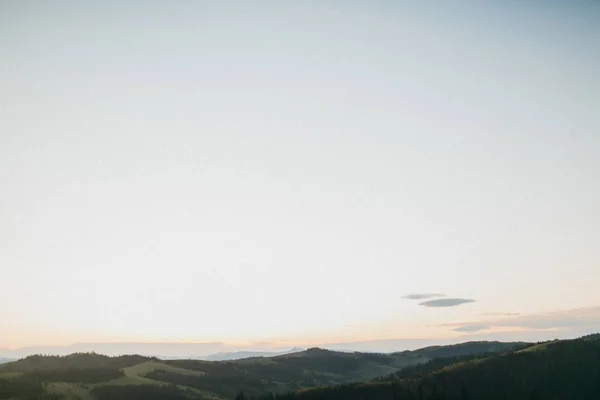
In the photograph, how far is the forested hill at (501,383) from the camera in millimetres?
167750

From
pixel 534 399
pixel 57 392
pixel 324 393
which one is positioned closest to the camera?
pixel 534 399

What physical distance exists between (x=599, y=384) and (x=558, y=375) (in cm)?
1381

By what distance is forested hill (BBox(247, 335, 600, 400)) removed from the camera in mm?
167750

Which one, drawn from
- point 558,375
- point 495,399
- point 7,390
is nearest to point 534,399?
point 495,399

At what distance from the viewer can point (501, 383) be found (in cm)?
17700

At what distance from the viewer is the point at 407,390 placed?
168m

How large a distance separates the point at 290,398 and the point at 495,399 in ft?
227

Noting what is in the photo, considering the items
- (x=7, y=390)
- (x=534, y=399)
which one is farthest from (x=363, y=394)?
(x=7, y=390)

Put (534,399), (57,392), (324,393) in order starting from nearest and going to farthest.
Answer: (534,399) → (324,393) → (57,392)

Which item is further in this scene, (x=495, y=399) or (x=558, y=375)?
(x=558, y=375)

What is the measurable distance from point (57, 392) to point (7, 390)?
1860 centimetres

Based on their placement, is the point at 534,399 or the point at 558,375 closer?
the point at 534,399

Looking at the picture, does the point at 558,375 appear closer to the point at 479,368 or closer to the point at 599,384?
the point at 599,384

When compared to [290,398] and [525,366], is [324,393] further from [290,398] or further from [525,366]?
[525,366]
